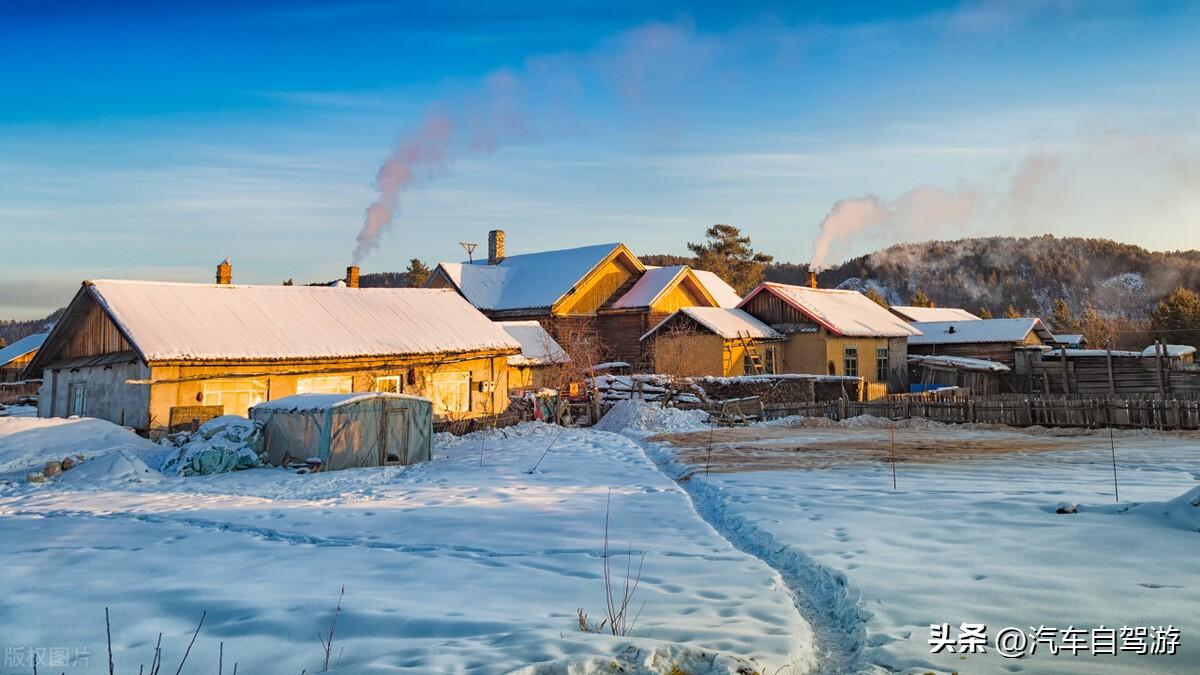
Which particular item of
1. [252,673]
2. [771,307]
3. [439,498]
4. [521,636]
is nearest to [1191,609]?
[521,636]

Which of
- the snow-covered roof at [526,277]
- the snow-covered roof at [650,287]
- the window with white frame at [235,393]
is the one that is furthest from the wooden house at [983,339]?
the window with white frame at [235,393]

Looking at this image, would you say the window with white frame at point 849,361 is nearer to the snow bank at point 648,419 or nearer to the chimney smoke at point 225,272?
the snow bank at point 648,419

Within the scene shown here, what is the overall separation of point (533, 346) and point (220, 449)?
18261mm

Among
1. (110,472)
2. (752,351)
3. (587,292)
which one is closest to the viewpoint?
(110,472)

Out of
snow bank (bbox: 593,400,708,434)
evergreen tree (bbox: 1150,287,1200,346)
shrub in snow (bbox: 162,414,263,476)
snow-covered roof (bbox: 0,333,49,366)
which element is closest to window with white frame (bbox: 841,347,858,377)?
snow bank (bbox: 593,400,708,434)

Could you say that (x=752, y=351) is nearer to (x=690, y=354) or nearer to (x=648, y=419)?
(x=690, y=354)

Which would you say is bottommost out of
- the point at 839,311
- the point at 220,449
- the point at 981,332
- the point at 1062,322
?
the point at 220,449

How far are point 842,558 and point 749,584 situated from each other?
1.37 meters

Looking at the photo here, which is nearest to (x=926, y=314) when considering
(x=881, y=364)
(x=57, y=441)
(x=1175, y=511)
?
(x=881, y=364)

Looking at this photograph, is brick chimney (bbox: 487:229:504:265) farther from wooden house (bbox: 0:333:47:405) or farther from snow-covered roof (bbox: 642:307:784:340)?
wooden house (bbox: 0:333:47:405)

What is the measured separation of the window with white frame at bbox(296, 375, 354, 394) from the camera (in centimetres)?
2319

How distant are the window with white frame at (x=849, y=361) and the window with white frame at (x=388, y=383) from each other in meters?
20.6

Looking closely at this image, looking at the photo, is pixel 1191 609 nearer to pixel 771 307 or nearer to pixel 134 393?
pixel 134 393

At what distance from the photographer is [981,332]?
42906mm
